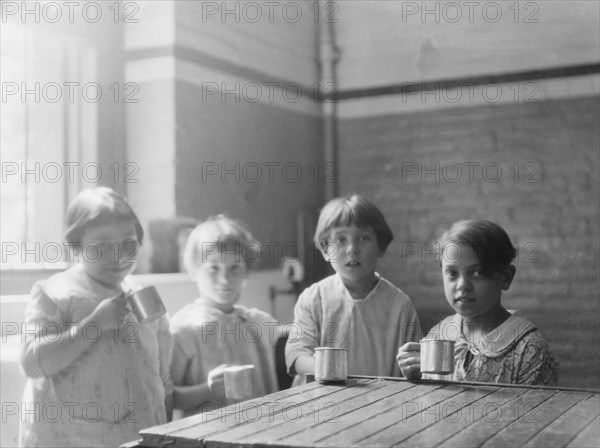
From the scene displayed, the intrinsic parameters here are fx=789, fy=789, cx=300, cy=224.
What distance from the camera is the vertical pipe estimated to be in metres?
5.47

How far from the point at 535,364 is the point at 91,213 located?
162 centimetres

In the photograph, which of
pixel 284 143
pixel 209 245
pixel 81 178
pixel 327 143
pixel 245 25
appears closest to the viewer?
pixel 209 245

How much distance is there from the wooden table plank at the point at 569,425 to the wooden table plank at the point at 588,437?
0.04 ft

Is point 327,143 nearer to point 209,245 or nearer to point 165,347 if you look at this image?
point 209,245

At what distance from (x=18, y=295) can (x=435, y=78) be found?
123 inches

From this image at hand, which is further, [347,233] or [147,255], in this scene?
[147,255]

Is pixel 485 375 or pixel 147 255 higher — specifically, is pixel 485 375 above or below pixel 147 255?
below

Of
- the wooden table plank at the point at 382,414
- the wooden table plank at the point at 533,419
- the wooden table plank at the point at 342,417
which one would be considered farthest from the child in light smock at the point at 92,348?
the wooden table plank at the point at 533,419

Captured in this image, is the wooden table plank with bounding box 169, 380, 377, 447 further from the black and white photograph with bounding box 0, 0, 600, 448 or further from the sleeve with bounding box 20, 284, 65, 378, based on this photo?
the sleeve with bounding box 20, 284, 65, 378

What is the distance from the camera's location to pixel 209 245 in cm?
333

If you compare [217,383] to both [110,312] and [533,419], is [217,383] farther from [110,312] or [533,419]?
[533,419]

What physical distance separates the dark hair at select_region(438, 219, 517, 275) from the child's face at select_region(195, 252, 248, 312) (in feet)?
2.79

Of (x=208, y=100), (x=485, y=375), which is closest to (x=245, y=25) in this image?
(x=208, y=100)

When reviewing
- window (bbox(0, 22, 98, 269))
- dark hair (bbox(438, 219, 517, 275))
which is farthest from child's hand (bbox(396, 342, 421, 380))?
window (bbox(0, 22, 98, 269))
